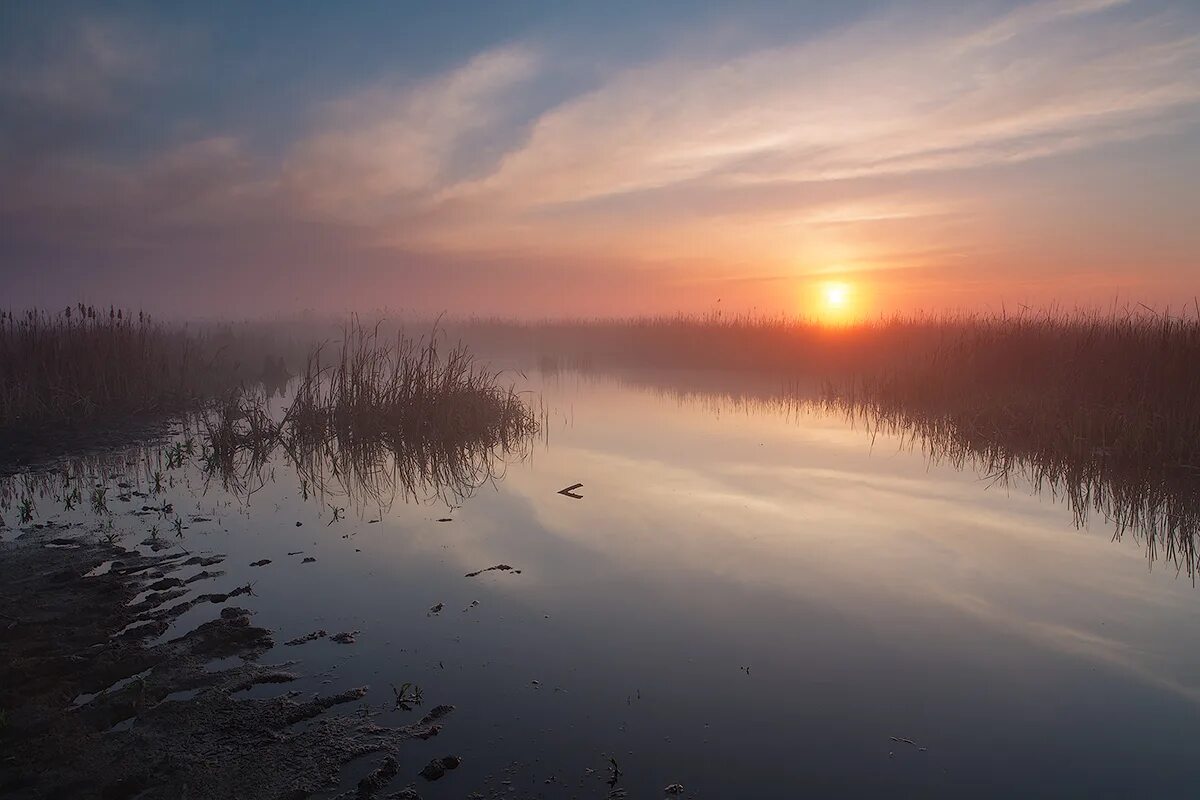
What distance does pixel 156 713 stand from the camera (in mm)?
3240

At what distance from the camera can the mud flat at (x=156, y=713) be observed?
110 inches

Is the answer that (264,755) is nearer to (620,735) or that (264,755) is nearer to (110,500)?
(620,735)

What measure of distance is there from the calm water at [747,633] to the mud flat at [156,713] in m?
0.18

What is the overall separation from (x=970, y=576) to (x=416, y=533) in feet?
16.5

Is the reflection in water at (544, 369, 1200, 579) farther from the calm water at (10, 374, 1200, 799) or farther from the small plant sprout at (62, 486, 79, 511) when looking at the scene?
the small plant sprout at (62, 486, 79, 511)

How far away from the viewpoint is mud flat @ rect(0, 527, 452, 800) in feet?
9.15

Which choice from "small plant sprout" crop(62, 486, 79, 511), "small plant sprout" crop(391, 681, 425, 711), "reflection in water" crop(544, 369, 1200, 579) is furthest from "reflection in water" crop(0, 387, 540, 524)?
"reflection in water" crop(544, 369, 1200, 579)

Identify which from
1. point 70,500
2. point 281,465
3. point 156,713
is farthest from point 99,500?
point 156,713

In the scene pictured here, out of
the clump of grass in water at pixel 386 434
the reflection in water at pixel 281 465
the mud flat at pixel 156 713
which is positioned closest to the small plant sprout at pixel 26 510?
the reflection in water at pixel 281 465

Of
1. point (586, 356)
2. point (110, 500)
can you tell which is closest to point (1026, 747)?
point (110, 500)

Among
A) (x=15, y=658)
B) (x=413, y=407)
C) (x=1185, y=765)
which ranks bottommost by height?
(x=1185, y=765)

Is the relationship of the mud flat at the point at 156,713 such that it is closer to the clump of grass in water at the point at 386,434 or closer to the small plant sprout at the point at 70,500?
the small plant sprout at the point at 70,500

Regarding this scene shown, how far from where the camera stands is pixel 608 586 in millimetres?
5230

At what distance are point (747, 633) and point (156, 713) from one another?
3.38 m
